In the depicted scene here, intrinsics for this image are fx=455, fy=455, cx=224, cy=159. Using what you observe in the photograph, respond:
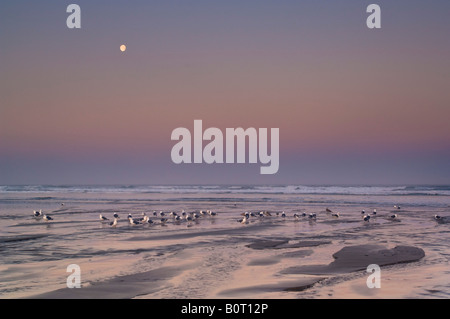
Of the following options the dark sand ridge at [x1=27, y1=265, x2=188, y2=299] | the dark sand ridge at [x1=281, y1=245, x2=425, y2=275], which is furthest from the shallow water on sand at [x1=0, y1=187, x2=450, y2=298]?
the dark sand ridge at [x1=281, y1=245, x2=425, y2=275]

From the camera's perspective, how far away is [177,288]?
8531 mm

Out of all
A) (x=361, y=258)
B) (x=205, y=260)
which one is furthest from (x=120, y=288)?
(x=361, y=258)

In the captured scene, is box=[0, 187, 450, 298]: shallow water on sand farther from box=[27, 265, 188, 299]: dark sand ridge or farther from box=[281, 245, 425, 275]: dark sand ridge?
box=[281, 245, 425, 275]: dark sand ridge

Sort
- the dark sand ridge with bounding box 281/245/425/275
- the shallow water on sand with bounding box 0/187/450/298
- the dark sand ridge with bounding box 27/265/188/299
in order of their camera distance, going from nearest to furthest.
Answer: the dark sand ridge with bounding box 27/265/188/299
the shallow water on sand with bounding box 0/187/450/298
the dark sand ridge with bounding box 281/245/425/275

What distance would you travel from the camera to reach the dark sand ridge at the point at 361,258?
10367mm

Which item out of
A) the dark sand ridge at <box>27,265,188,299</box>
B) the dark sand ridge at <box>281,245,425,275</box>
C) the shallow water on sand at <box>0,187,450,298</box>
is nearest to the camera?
the dark sand ridge at <box>27,265,188,299</box>

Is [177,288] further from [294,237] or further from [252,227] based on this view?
[252,227]

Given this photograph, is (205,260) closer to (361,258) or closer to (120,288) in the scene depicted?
(120,288)

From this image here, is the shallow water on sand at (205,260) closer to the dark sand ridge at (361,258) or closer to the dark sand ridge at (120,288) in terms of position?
the dark sand ridge at (120,288)

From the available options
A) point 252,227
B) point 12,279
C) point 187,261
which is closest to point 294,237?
point 252,227

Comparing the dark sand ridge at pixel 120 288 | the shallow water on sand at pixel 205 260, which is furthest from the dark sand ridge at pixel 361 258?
the dark sand ridge at pixel 120 288

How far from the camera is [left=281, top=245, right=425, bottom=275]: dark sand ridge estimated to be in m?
10.4

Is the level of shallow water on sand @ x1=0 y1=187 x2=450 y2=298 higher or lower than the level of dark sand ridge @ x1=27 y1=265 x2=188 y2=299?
lower
